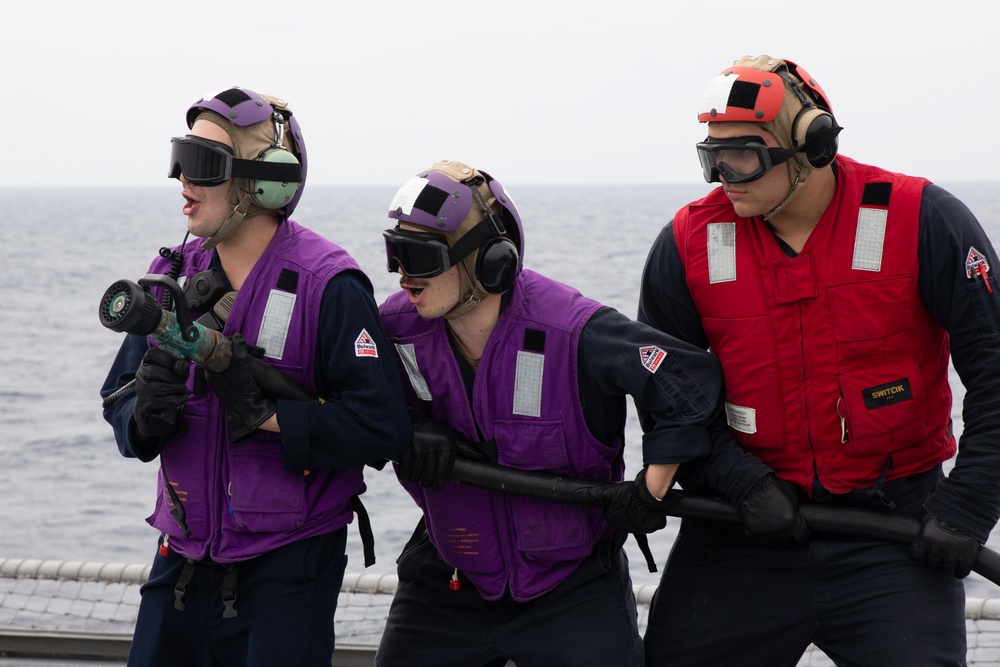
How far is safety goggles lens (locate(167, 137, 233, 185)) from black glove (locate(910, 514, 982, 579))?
6.47ft

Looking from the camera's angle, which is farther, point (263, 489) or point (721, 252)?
point (721, 252)

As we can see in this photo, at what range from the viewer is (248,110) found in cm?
307

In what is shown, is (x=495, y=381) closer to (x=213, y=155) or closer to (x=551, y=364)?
(x=551, y=364)

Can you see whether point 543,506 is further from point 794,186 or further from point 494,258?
point 794,186

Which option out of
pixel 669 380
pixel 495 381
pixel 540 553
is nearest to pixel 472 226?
pixel 495 381

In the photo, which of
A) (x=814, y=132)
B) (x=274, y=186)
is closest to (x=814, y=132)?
(x=814, y=132)

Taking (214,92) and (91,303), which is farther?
(91,303)

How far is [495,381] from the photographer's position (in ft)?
10.3

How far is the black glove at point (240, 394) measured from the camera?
2.94 metres

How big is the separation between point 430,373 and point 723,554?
0.95 m

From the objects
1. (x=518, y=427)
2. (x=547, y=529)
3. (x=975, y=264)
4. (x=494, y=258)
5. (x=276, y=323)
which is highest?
(x=975, y=264)

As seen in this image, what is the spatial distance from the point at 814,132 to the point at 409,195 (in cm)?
103

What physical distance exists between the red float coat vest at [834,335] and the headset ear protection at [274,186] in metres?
1.04

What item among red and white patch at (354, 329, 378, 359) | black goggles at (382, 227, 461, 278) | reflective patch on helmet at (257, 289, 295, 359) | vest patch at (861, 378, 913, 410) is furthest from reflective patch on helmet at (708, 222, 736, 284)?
reflective patch on helmet at (257, 289, 295, 359)
